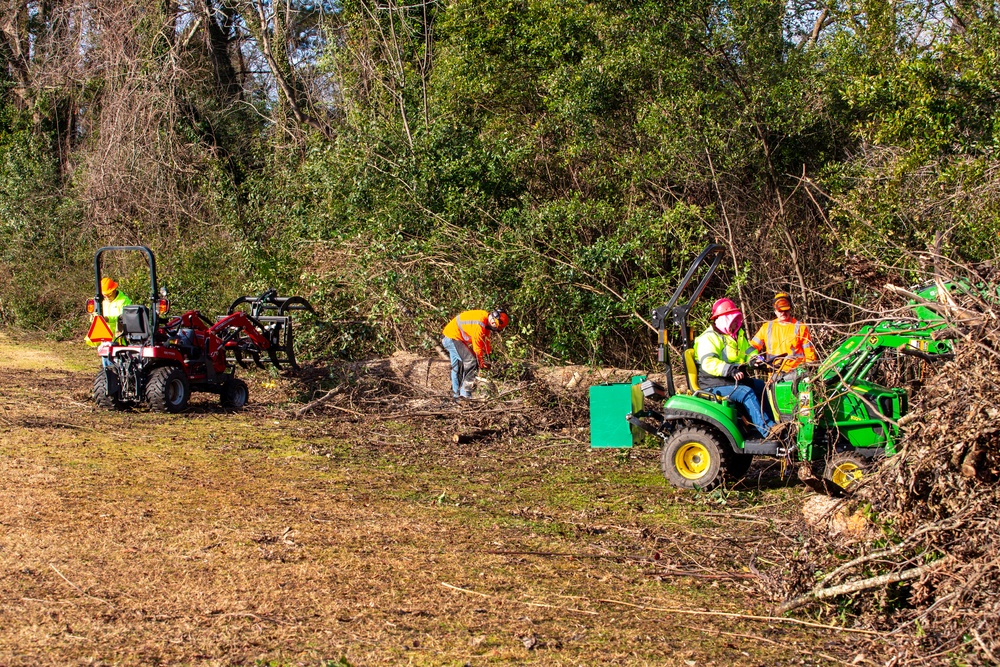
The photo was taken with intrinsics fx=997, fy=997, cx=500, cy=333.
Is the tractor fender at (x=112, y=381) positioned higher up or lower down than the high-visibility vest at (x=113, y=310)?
lower down

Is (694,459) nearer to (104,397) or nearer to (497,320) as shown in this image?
(497,320)

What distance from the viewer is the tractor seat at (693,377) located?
341 inches

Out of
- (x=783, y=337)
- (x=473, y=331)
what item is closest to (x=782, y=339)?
(x=783, y=337)

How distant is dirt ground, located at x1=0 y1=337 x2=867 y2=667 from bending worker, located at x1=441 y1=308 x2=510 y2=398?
7.52ft

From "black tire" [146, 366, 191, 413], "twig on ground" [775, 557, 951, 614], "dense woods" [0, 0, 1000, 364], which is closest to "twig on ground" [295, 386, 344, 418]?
"black tire" [146, 366, 191, 413]

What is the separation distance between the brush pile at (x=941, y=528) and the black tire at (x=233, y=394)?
896 centimetres

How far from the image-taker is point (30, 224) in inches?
924

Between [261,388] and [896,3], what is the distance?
10120mm

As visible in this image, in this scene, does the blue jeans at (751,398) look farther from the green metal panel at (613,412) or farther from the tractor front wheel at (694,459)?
the green metal panel at (613,412)

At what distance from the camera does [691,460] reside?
8.67 metres

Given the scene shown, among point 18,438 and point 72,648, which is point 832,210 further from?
point 72,648

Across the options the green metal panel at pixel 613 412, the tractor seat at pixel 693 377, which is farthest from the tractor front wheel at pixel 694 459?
the green metal panel at pixel 613 412

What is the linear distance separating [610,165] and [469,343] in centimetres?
420

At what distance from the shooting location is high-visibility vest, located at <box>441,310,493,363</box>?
513 inches
